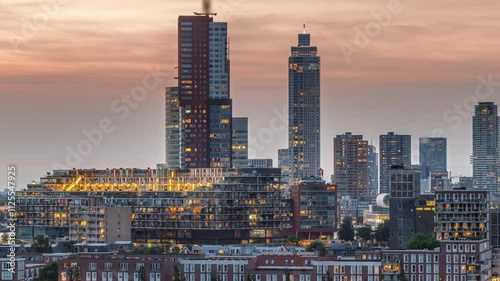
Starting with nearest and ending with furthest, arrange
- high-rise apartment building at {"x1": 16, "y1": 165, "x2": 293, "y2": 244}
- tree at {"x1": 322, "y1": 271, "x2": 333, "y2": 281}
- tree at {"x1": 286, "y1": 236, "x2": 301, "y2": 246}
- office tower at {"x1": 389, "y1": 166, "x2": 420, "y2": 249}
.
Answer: tree at {"x1": 322, "y1": 271, "x2": 333, "y2": 281} < office tower at {"x1": 389, "y1": 166, "x2": 420, "y2": 249} < tree at {"x1": 286, "y1": 236, "x2": 301, "y2": 246} < high-rise apartment building at {"x1": 16, "y1": 165, "x2": 293, "y2": 244}

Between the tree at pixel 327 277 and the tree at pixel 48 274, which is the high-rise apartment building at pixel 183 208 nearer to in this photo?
the tree at pixel 48 274

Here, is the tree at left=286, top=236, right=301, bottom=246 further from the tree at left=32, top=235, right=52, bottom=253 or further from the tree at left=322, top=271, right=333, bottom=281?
the tree at left=322, top=271, right=333, bottom=281

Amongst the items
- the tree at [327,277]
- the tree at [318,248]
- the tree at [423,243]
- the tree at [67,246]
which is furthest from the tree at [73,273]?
the tree at [423,243]

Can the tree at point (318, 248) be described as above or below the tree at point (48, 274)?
above

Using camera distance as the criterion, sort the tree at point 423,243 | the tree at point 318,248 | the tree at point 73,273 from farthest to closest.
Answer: the tree at point 318,248 → the tree at point 423,243 → the tree at point 73,273

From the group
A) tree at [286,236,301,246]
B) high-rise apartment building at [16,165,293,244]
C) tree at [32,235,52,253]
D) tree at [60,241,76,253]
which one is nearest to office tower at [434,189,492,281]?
tree at [286,236,301,246]

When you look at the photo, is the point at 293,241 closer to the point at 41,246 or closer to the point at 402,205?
the point at 402,205
